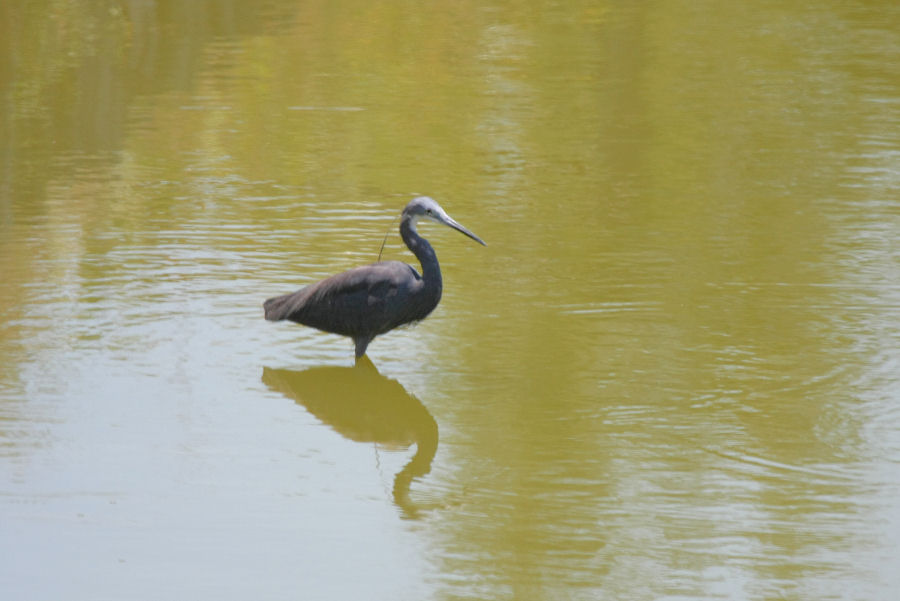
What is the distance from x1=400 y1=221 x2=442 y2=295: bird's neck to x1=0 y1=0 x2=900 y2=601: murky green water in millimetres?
476

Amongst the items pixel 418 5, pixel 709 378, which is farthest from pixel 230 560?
pixel 418 5

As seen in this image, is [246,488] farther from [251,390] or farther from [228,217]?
[228,217]

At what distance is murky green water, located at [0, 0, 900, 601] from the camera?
6145 mm

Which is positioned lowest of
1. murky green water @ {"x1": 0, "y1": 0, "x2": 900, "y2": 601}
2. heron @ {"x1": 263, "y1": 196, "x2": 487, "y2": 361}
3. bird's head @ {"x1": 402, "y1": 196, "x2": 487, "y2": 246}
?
murky green water @ {"x1": 0, "y1": 0, "x2": 900, "y2": 601}

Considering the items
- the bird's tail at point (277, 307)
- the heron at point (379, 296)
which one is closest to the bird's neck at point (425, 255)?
the heron at point (379, 296)

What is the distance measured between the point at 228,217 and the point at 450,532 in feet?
18.8

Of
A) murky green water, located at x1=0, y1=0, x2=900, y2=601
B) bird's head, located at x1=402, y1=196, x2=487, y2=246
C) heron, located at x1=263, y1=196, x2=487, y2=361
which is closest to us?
murky green water, located at x1=0, y1=0, x2=900, y2=601

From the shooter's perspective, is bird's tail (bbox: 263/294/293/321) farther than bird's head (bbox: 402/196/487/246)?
Yes

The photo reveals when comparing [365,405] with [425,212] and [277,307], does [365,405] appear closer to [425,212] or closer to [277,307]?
[277,307]

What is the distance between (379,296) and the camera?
8.30 m

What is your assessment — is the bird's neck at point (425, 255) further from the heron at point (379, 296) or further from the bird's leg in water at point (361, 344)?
the bird's leg in water at point (361, 344)

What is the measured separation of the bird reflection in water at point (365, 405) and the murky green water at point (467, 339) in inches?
0.9

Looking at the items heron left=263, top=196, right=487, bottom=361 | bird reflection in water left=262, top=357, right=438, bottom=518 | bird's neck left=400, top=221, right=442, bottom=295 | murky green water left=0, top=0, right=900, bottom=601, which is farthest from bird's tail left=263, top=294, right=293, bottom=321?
bird's neck left=400, top=221, right=442, bottom=295

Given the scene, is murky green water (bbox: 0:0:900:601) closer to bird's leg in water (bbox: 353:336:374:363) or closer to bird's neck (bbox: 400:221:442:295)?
bird's leg in water (bbox: 353:336:374:363)
